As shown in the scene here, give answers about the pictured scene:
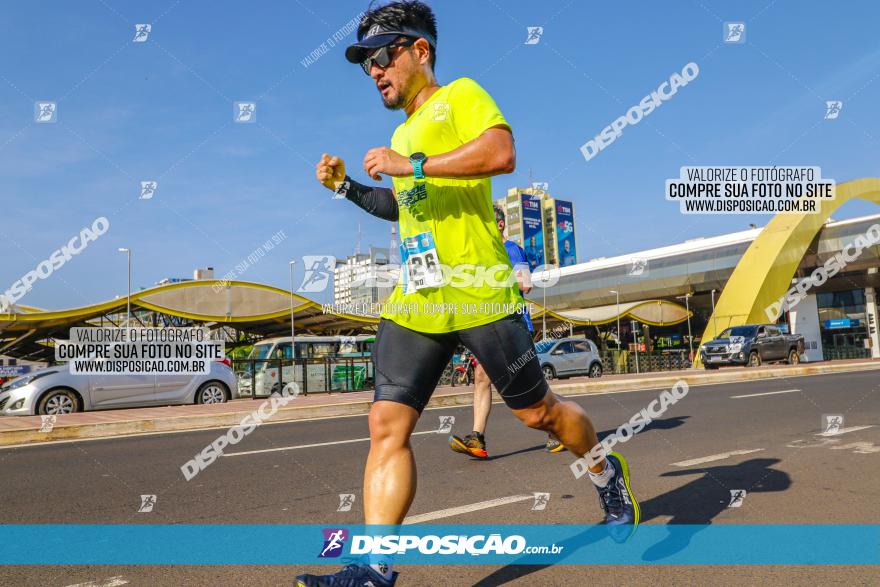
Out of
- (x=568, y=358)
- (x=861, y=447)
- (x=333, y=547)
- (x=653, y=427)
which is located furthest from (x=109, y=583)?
(x=568, y=358)

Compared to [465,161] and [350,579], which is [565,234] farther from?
[350,579]

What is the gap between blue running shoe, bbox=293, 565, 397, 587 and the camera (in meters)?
1.97

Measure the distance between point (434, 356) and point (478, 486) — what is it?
7.53 feet

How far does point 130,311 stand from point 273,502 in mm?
32090

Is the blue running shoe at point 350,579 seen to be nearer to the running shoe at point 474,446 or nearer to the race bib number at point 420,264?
the race bib number at point 420,264

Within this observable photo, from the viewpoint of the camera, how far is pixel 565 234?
131750 millimetres

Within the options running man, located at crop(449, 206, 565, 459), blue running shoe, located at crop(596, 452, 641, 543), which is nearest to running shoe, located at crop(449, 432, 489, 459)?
running man, located at crop(449, 206, 565, 459)

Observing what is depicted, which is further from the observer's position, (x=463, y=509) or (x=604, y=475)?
(x=463, y=509)

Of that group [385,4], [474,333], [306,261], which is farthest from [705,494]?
[306,261]

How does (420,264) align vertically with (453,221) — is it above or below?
below

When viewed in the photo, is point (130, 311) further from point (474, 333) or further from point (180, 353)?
point (474, 333)

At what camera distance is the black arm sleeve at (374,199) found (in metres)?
2.73

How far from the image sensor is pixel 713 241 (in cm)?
5791

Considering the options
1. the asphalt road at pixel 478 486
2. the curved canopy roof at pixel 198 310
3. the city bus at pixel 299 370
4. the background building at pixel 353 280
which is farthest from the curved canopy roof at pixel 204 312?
the background building at pixel 353 280
